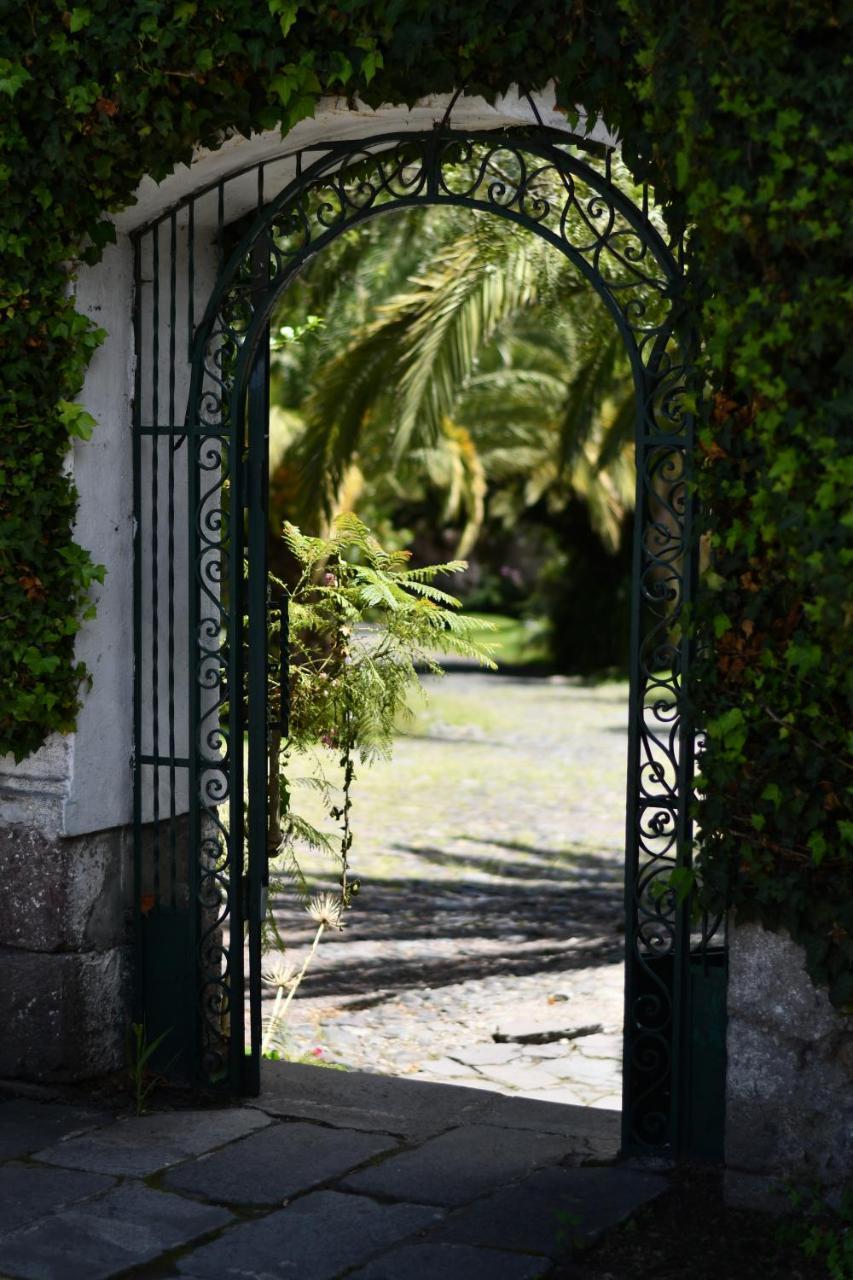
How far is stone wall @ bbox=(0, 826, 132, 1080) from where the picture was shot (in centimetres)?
495

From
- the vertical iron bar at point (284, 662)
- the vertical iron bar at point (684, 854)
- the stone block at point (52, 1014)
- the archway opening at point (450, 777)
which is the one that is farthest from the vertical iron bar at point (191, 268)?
the stone block at point (52, 1014)

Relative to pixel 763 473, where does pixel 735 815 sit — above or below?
below

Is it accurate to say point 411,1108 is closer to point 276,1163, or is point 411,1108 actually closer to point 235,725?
point 276,1163

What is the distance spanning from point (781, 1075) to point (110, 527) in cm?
251

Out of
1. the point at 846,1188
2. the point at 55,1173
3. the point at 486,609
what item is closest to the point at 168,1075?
the point at 55,1173

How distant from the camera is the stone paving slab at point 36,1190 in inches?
156

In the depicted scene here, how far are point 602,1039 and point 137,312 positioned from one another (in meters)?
3.44

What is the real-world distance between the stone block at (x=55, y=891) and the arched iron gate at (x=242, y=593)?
0.43ft

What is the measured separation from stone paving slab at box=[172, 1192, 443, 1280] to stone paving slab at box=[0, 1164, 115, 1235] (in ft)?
1.50

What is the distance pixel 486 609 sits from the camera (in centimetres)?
3334

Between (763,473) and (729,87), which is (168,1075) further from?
(729,87)

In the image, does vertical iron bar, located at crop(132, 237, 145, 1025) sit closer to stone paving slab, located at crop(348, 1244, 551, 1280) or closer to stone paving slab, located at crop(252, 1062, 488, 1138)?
stone paving slab, located at crop(252, 1062, 488, 1138)

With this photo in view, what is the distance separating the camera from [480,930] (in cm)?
852

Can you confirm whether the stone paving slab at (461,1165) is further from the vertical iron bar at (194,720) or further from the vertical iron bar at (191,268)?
the vertical iron bar at (191,268)
